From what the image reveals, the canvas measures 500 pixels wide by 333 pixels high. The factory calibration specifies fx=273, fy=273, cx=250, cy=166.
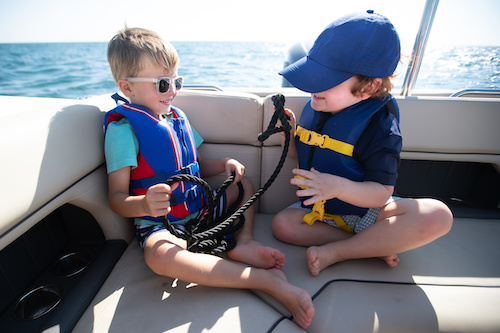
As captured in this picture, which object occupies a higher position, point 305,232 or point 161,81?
point 161,81

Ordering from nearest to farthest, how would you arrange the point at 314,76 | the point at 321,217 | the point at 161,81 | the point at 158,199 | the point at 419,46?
the point at 158,199 → the point at 314,76 → the point at 161,81 → the point at 321,217 → the point at 419,46

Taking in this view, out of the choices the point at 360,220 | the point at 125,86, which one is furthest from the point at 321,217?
the point at 125,86

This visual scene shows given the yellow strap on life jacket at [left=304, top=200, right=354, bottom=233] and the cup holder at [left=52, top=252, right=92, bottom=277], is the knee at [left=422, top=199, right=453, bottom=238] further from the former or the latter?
the cup holder at [left=52, top=252, right=92, bottom=277]

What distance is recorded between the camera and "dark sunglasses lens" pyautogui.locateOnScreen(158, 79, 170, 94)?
3.80ft

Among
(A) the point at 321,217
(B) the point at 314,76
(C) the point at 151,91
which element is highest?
(B) the point at 314,76

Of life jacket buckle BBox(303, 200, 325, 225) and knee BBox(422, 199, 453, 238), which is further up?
knee BBox(422, 199, 453, 238)

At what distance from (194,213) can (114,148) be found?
458 millimetres

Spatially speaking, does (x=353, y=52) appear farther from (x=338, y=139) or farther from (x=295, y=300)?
(x=295, y=300)

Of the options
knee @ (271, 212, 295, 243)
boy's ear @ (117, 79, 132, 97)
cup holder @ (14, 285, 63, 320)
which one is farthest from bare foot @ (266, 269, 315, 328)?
boy's ear @ (117, 79, 132, 97)

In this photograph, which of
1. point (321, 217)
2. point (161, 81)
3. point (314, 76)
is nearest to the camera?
point (314, 76)

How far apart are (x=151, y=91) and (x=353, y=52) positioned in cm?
83

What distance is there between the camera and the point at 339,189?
1011 mm

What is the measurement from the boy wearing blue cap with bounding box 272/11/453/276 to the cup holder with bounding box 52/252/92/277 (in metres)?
0.96

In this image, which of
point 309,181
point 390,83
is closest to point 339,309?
point 309,181
